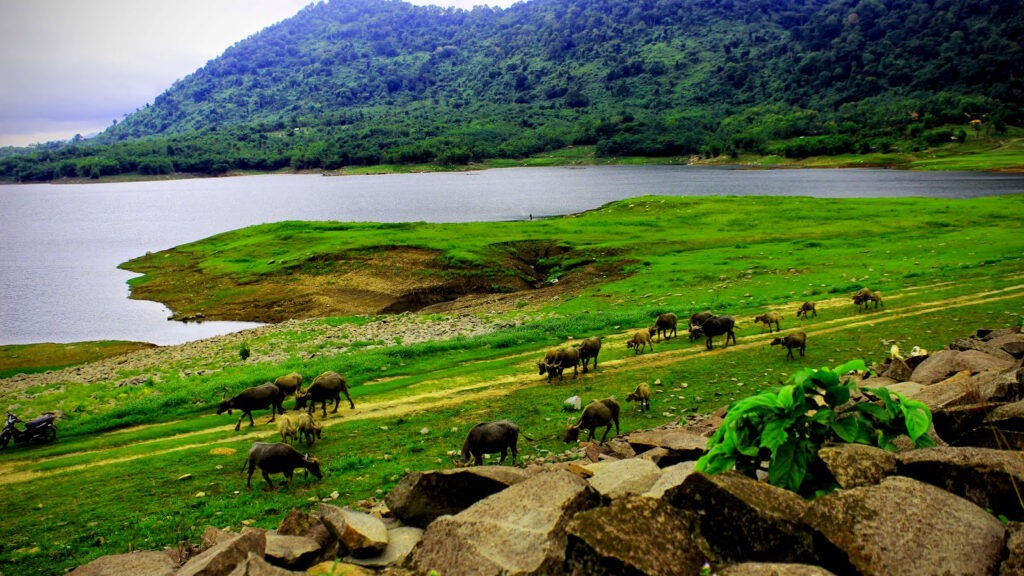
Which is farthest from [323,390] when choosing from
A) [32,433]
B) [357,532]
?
[357,532]

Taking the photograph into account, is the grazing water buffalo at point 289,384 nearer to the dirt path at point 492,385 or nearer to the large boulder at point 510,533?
the dirt path at point 492,385

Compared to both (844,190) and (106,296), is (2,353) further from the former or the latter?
(844,190)

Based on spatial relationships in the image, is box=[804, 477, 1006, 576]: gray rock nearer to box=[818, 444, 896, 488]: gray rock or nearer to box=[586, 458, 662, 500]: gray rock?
box=[818, 444, 896, 488]: gray rock

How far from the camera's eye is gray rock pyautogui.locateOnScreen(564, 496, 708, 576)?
5.62 meters

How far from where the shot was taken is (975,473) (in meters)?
6.25

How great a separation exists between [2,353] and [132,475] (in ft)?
133

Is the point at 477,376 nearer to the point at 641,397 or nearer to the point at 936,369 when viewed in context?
the point at 641,397

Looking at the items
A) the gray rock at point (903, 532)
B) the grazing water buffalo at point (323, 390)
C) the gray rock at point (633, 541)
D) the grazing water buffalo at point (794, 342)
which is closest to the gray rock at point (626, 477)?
the gray rock at point (633, 541)

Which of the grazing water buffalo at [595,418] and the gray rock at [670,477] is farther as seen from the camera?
the grazing water buffalo at [595,418]

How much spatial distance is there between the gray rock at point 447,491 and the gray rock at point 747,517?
12.3 ft

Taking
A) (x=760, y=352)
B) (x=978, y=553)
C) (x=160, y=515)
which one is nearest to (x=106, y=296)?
(x=160, y=515)

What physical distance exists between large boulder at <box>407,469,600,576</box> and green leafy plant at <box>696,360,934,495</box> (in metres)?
1.70

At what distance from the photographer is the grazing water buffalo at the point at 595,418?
1639 centimetres

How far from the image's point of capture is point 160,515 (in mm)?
14570
